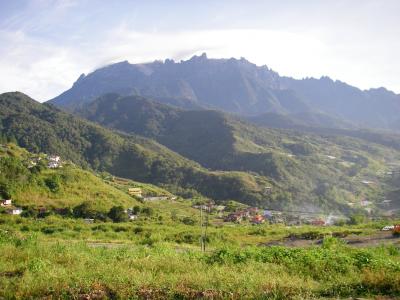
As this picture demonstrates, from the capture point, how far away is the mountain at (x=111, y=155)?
145000 millimetres

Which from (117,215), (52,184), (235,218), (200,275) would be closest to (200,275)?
(200,275)

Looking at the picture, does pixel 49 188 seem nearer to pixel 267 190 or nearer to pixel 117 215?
pixel 117 215

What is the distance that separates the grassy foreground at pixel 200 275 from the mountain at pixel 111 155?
12163 centimetres

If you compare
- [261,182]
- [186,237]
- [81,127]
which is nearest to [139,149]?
[81,127]

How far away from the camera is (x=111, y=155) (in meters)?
181

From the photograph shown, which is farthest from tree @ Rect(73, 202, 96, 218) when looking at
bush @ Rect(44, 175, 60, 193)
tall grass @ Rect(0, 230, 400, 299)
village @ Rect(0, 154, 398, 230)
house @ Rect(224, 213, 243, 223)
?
tall grass @ Rect(0, 230, 400, 299)

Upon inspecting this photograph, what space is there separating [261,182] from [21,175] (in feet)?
317

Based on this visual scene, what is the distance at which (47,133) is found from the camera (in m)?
171

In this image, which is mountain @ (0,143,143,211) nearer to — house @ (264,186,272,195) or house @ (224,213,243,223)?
house @ (224,213,243,223)

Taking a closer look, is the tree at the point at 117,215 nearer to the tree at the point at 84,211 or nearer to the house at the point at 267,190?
the tree at the point at 84,211

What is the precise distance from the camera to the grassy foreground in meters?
9.07

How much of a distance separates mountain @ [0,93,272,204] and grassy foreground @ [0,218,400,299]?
121627 mm

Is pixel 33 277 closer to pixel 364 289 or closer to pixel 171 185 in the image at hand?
pixel 364 289

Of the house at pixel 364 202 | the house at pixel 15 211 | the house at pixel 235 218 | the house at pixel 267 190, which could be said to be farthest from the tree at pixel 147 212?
the house at pixel 364 202
